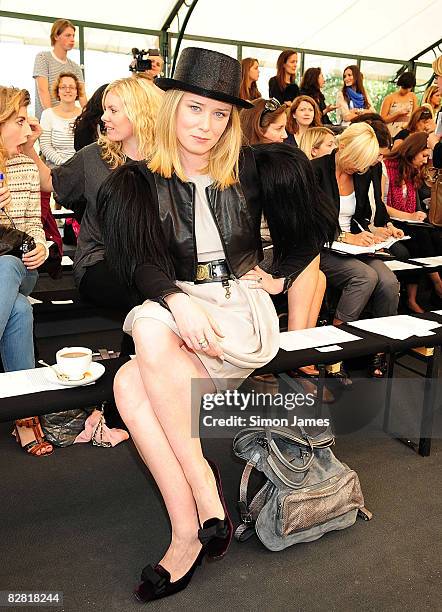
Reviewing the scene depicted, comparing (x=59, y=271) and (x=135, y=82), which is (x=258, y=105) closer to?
(x=135, y=82)

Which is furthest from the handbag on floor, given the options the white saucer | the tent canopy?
the tent canopy

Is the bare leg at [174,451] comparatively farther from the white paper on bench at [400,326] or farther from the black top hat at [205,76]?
the white paper on bench at [400,326]

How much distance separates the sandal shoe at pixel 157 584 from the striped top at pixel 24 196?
4.45 ft

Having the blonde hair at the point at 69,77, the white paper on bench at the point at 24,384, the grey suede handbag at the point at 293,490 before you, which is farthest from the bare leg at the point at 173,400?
the blonde hair at the point at 69,77

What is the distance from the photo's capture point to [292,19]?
801 cm

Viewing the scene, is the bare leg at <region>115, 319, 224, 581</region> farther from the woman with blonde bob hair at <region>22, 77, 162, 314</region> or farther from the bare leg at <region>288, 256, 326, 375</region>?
the bare leg at <region>288, 256, 326, 375</region>

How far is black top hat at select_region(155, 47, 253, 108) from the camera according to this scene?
173 cm

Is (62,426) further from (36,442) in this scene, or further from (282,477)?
(282,477)

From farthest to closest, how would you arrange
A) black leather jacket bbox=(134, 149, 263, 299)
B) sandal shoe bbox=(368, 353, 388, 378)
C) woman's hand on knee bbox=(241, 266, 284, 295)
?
sandal shoe bbox=(368, 353, 388, 378) → woman's hand on knee bbox=(241, 266, 284, 295) → black leather jacket bbox=(134, 149, 263, 299)

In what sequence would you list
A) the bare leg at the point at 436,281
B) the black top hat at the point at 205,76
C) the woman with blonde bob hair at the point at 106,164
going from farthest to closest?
the bare leg at the point at 436,281, the woman with blonde bob hair at the point at 106,164, the black top hat at the point at 205,76

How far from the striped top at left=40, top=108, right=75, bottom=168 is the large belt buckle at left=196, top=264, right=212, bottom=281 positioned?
3.12 meters

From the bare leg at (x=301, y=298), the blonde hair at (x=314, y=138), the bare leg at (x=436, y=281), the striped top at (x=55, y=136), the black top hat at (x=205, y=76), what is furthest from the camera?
the striped top at (x=55, y=136)

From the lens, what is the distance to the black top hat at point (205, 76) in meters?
1.73

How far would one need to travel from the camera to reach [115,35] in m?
7.60
